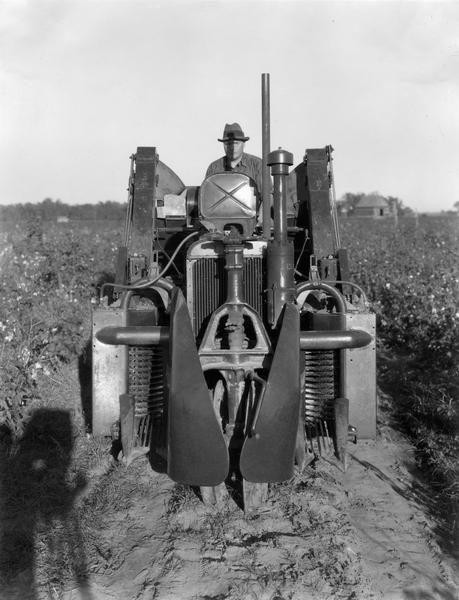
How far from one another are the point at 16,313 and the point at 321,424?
3.92 metres

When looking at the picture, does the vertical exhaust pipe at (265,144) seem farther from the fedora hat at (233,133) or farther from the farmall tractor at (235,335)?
the fedora hat at (233,133)

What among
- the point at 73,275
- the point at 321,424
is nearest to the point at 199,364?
the point at 321,424

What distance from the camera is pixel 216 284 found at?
459 centimetres

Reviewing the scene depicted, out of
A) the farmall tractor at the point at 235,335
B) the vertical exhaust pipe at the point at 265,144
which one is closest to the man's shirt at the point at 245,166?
the farmall tractor at the point at 235,335

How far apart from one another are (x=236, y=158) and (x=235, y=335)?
2.73 meters

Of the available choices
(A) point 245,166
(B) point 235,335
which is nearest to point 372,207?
(A) point 245,166

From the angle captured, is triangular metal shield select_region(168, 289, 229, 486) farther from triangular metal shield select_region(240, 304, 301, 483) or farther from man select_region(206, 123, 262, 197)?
man select_region(206, 123, 262, 197)

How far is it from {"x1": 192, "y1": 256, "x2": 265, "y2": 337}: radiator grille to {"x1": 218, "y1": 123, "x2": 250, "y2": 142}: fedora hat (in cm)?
180

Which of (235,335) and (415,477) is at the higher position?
(235,335)

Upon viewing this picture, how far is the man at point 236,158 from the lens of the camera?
5.98m

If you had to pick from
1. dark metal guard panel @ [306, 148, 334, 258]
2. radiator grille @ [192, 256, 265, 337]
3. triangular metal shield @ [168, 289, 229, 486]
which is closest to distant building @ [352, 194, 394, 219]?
dark metal guard panel @ [306, 148, 334, 258]

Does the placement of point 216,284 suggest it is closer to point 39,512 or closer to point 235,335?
point 235,335

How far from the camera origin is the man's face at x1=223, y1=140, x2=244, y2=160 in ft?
19.8

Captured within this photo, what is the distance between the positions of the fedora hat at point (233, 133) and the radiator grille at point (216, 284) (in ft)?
5.92
